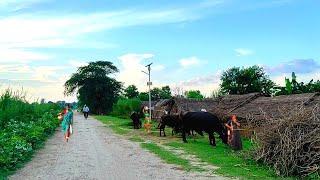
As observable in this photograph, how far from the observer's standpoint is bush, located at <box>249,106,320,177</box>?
43.2ft

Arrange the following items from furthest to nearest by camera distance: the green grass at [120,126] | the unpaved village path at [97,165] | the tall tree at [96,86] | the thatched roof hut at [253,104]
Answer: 1. the tall tree at [96,86]
2. the green grass at [120,126]
3. the thatched roof hut at [253,104]
4. the unpaved village path at [97,165]

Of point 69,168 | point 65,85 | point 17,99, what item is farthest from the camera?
point 65,85

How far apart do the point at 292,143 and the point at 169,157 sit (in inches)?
197

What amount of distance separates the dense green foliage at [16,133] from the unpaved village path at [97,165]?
0.41 meters

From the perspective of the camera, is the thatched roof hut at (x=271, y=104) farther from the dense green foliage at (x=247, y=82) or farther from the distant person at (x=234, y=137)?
the dense green foliage at (x=247, y=82)

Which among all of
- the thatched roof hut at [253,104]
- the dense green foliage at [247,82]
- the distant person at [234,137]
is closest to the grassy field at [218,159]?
the distant person at [234,137]

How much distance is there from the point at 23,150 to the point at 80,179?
4.62 metres

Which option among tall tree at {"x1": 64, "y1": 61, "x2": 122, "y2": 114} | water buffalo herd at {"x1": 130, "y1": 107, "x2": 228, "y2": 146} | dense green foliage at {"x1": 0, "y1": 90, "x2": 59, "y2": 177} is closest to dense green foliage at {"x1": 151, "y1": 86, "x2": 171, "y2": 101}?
tall tree at {"x1": 64, "y1": 61, "x2": 122, "y2": 114}

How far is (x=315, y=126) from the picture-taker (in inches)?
550

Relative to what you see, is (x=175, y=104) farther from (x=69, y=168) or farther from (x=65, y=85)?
(x=65, y=85)

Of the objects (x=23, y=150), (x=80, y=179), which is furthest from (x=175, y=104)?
(x=80, y=179)

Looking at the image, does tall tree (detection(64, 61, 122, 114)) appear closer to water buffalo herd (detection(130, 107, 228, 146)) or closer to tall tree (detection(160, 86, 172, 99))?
tall tree (detection(160, 86, 172, 99))

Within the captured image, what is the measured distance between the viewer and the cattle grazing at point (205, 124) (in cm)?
2238

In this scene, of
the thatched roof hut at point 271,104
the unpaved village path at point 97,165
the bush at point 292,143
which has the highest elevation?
the thatched roof hut at point 271,104
